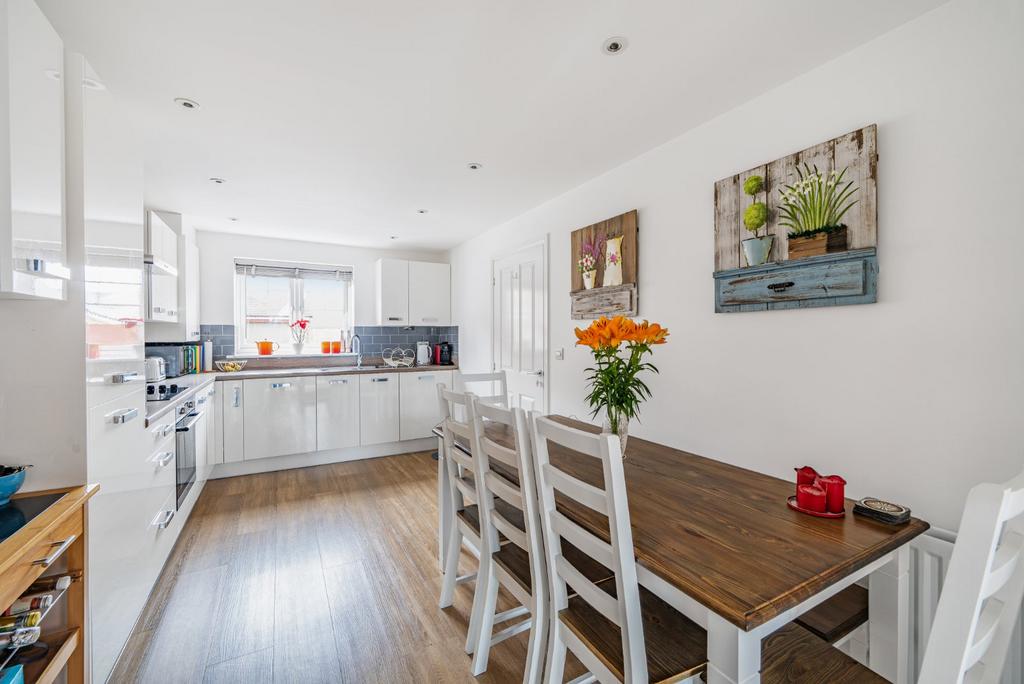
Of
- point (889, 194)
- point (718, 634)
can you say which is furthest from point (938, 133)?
point (718, 634)

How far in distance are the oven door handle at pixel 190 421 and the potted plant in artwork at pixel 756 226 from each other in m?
3.19

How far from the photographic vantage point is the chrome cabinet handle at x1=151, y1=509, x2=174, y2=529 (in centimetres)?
212

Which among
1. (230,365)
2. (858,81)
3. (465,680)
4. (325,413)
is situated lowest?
(465,680)

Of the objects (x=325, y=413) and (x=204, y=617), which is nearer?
(x=204, y=617)

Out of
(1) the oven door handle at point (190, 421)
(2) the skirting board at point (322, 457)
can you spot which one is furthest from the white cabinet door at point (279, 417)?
(1) the oven door handle at point (190, 421)

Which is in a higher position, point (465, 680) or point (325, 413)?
point (325, 413)


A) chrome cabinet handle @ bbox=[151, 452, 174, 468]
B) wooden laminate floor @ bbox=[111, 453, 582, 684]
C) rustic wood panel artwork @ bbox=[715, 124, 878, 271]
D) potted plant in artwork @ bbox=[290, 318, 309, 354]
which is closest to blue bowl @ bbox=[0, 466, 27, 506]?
chrome cabinet handle @ bbox=[151, 452, 174, 468]

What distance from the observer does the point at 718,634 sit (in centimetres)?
91

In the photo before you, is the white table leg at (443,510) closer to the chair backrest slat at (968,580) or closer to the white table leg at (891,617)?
the white table leg at (891,617)

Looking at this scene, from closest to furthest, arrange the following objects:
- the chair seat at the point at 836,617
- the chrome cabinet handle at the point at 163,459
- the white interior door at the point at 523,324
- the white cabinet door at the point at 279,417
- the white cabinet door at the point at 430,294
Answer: the chair seat at the point at 836,617 < the chrome cabinet handle at the point at 163,459 < the white interior door at the point at 523,324 < the white cabinet door at the point at 279,417 < the white cabinet door at the point at 430,294

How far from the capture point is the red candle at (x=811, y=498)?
50.2 inches

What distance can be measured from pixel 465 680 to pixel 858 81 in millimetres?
2690

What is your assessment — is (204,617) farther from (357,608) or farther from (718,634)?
(718,634)

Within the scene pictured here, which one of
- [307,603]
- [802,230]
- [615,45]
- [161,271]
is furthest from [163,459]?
[802,230]
